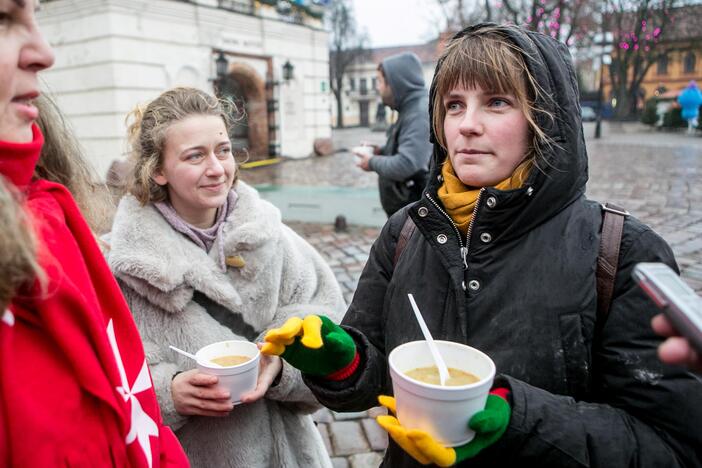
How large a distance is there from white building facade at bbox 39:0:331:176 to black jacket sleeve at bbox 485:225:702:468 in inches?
404

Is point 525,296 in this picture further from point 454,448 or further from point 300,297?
point 300,297

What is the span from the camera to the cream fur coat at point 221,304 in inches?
74.9

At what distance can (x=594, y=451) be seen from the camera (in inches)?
47.5

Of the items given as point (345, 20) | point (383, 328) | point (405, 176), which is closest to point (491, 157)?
point (383, 328)

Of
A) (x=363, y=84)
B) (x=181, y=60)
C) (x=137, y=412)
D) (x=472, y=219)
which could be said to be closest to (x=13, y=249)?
(x=137, y=412)

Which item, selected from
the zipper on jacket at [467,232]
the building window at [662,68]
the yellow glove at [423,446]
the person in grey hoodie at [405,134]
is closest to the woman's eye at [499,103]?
the zipper on jacket at [467,232]

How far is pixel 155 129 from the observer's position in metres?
2.11

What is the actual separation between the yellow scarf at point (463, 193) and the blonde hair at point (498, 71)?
6 cm

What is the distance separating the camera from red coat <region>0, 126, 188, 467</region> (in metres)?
0.98

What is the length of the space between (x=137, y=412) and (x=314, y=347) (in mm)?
462

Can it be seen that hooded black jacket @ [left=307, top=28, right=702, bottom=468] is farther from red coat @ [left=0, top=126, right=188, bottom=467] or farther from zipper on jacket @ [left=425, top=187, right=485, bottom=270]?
red coat @ [left=0, top=126, right=188, bottom=467]

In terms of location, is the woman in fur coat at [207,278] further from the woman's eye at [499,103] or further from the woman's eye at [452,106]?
the woman's eye at [499,103]

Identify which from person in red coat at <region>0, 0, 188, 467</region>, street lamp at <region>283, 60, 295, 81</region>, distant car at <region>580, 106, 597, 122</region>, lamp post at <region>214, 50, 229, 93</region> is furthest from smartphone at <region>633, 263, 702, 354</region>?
distant car at <region>580, 106, 597, 122</region>

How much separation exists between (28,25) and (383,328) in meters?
1.25
